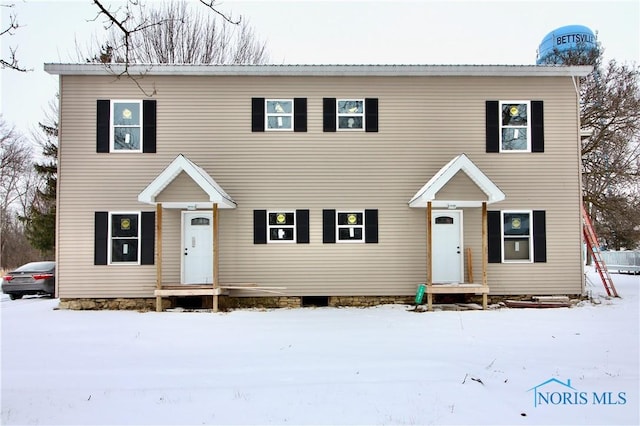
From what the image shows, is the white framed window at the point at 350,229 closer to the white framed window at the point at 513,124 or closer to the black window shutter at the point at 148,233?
the white framed window at the point at 513,124

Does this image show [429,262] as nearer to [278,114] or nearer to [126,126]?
[278,114]

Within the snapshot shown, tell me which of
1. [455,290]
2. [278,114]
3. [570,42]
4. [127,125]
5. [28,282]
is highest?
[570,42]

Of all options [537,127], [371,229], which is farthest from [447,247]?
[537,127]

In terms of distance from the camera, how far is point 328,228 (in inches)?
468

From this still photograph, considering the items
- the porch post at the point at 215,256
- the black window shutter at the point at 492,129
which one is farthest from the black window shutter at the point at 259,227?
the black window shutter at the point at 492,129

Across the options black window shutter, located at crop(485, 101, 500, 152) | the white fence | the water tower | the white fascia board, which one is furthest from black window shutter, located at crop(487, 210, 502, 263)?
the white fence

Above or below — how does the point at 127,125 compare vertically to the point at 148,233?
above

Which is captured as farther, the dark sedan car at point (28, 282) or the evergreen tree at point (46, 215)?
the evergreen tree at point (46, 215)

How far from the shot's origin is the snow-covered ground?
492cm

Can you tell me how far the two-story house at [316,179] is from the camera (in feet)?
38.8

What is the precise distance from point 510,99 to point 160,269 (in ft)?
31.7

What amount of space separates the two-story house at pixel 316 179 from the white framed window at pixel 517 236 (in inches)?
1.4

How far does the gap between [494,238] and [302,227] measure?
483 cm

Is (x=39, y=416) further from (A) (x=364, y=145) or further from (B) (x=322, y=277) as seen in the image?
(A) (x=364, y=145)
